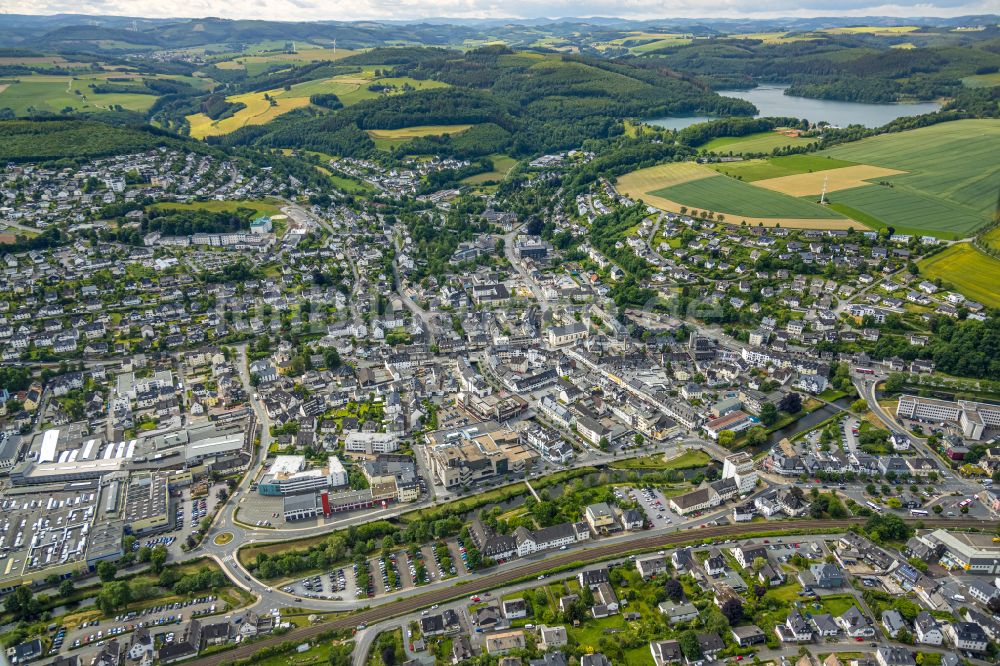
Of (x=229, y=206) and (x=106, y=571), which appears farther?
(x=229, y=206)

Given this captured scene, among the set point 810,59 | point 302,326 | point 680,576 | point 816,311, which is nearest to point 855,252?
point 816,311

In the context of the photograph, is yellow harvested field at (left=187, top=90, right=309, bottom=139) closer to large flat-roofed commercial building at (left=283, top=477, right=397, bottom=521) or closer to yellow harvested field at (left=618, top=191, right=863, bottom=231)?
yellow harvested field at (left=618, top=191, right=863, bottom=231)

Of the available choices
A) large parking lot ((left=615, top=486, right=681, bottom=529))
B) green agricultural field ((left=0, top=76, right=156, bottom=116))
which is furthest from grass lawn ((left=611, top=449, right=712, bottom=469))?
green agricultural field ((left=0, top=76, right=156, bottom=116))

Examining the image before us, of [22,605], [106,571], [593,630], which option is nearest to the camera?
[593,630]

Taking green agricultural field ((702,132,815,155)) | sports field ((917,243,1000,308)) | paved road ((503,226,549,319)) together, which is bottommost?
paved road ((503,226,549,319))

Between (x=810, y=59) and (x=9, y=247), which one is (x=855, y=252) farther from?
(x=810, y=59)

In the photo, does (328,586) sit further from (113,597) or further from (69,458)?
(69,458)

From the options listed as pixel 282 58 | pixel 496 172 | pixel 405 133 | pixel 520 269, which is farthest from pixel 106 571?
pixel 282 58
